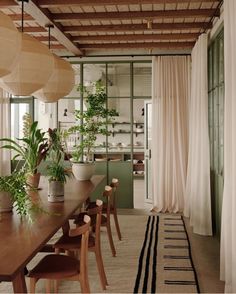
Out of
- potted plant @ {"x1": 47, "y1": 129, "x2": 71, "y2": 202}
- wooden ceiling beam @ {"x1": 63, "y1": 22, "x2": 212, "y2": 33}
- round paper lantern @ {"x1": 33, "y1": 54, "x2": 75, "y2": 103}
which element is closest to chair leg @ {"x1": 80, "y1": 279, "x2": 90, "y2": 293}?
potted plant @ {"x1": 47, "y1": 129, "x2": 71, "y2": 202}

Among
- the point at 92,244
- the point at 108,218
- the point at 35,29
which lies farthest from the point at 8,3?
the point at 92,244

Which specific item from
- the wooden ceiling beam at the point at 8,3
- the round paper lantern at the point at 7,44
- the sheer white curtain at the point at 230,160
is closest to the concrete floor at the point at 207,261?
the sheer white curtain at the point at 230,160

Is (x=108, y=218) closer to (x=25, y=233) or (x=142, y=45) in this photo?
(x=25, y=233)

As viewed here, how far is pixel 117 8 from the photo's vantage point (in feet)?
15.7

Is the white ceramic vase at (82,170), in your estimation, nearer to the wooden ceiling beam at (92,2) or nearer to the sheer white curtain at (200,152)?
→ the sheer white curtain at (200,152)

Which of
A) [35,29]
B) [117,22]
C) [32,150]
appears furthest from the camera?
[35,29]

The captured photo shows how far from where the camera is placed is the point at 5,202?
3.08 m

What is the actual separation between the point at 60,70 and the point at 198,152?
253cm

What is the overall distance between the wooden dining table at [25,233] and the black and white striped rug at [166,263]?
1013mm

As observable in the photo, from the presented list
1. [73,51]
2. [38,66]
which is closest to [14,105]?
[73,51]

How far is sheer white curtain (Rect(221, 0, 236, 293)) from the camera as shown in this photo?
330 cm

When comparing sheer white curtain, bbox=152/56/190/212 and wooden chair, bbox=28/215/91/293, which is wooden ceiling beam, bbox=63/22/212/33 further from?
wooden chair, bbox=28/215/91/293

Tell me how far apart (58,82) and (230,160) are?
177cm

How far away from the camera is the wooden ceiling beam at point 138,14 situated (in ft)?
15.9
